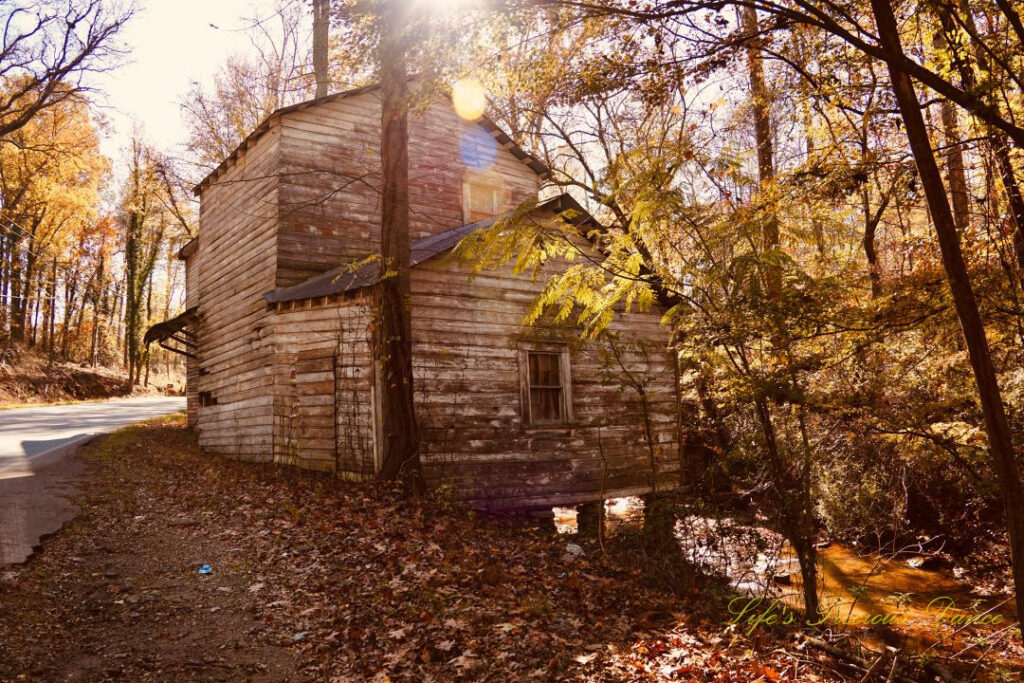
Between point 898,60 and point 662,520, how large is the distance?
282 inches

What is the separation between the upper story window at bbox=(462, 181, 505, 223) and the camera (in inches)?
648

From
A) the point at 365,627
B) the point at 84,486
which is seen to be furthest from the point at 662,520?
the point at 84,486

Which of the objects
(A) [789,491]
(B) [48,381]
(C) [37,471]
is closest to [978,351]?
(A) [789,491]

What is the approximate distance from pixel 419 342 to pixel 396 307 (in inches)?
52.0

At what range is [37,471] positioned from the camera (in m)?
10.3

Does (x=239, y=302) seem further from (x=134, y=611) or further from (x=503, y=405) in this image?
(x=134, y=611)

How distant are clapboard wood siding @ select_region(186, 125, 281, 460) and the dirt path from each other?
234 inches

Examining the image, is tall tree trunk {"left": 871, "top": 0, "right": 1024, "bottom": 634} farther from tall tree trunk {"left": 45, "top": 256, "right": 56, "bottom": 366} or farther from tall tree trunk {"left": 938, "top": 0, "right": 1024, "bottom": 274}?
tall tree trunk {"left": 45, "top": 256, "right": 56, "bottom": 366}

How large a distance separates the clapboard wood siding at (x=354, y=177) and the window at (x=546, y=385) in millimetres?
5098

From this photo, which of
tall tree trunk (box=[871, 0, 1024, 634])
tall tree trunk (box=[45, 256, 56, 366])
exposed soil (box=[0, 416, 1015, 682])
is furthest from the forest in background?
tall tree trunk (box=[45, 256, 56, 366])

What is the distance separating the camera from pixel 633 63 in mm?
5039

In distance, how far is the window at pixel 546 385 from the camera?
479 inches

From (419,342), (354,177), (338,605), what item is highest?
(354,177)

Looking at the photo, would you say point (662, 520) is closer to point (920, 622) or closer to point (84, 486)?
point (920, 622)
